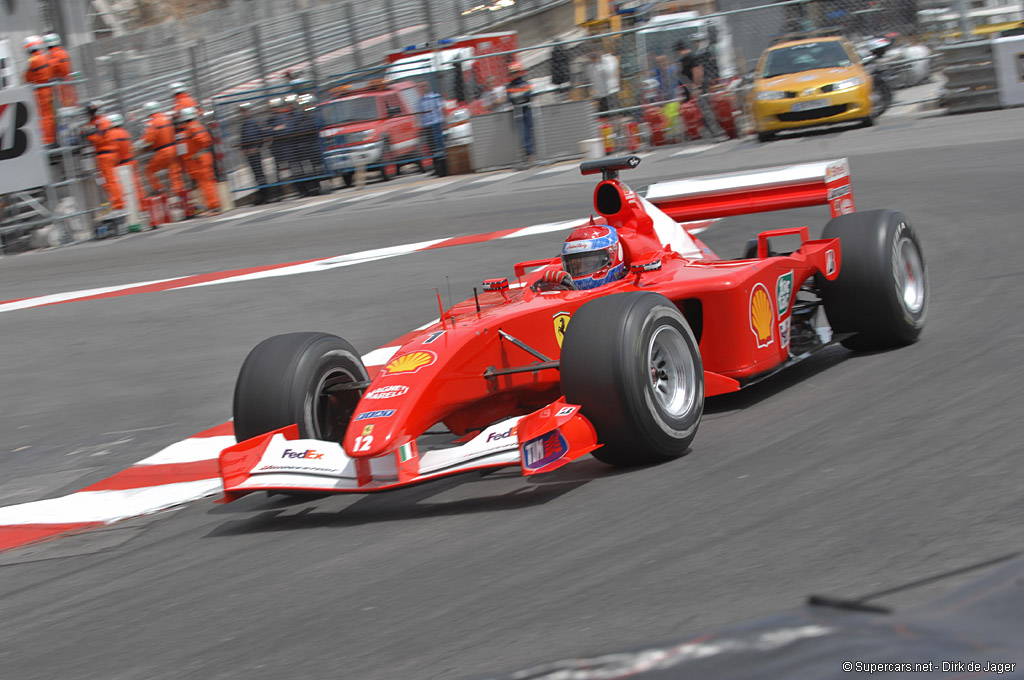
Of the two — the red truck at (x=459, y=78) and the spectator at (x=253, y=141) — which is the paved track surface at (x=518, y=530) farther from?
the spectator at (x=253, y=141)

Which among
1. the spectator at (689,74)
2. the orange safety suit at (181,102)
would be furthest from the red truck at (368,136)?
the spectator at (689,74)

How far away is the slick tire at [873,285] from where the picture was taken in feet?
21.1

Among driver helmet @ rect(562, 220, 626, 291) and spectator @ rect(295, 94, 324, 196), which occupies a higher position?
spectator @ rect(295, 94, 324, 196)

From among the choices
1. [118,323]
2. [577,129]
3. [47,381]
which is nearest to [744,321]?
[47,381]

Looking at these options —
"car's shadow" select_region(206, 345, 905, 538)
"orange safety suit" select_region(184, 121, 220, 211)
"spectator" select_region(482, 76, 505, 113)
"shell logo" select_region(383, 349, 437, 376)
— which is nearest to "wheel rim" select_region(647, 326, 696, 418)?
"car's shadow" select_region(206, 345, 905, 538)

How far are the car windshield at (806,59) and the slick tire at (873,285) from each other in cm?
1240

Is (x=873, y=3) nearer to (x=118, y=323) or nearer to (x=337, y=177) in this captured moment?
(x=337, y=177)

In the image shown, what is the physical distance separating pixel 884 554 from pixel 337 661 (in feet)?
5.27

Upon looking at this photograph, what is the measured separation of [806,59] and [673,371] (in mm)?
14669

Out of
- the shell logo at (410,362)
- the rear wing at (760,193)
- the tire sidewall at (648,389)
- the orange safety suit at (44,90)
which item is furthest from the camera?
the orange safety suit at (44,90)

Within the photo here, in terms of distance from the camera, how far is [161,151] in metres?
19.5

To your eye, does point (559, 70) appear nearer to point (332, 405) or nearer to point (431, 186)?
point (431, 186)

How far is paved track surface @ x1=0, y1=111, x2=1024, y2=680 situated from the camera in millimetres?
3518

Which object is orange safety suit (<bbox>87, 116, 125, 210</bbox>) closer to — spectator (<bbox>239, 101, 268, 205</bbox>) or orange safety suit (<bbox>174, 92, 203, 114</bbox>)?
orange safety suit (<bbox>174, 92, 203, 114</bbox>)
